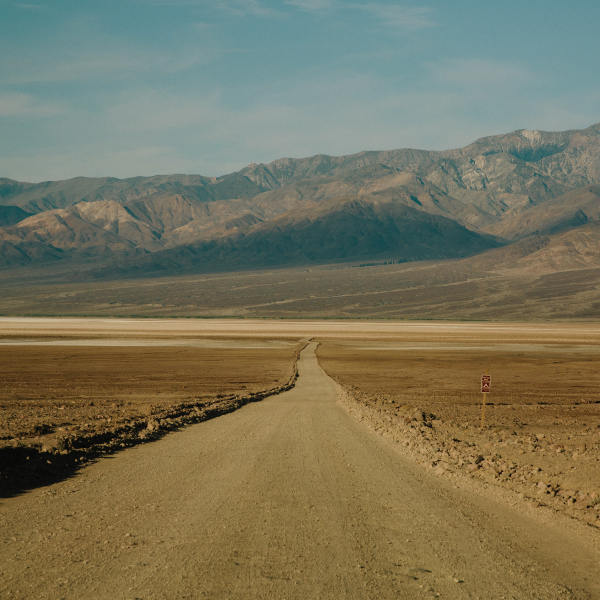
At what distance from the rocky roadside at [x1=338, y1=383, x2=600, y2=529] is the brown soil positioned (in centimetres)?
2

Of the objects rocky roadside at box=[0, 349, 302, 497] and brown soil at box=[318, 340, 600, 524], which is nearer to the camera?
rocky roadside at box=[0, 349, 302, 497]

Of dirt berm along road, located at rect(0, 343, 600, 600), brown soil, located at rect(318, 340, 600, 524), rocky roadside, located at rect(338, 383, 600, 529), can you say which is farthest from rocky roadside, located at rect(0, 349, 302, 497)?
brown soil, located at rect(318, 340, 600, 524)

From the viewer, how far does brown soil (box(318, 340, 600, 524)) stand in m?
10.6

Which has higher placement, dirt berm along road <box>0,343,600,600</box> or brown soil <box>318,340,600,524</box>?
dirt berm along road <box>0,343,600,600</box>

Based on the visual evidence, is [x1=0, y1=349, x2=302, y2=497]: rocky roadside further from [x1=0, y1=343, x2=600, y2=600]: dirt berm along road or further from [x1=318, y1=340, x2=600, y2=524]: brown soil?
[x1=318, y1=340, x2=600, y2=524]: brown soil

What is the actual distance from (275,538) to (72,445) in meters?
7.04

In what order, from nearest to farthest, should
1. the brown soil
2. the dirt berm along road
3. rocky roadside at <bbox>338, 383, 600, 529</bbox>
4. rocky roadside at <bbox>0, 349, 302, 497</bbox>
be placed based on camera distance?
the dirt berm along road → rocky roadside at <bbox>338, 383, 600, 529</bbox> → rocky roadside at <bbox>0, 349, 302, 497</bbox> → the brown soil

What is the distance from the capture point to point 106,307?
17350cm

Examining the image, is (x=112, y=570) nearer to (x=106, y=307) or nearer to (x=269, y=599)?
(x=269, y=599)

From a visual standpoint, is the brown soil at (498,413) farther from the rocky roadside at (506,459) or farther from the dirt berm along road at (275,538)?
the dirt berm along road at (275,538)

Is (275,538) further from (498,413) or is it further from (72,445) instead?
(498,413)

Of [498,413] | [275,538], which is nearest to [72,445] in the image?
[275,538]

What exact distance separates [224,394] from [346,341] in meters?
42.5

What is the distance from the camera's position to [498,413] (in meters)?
20.7
